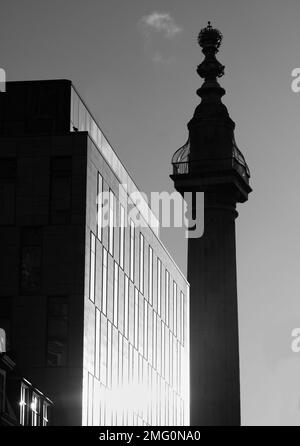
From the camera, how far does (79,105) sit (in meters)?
90.2

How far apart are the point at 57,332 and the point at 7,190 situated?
412 inches

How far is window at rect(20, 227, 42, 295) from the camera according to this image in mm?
82812

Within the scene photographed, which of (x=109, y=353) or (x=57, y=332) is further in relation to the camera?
(x=109, y=353)

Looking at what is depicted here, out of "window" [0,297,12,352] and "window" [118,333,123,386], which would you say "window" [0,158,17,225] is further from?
"window" [118,333,123,386]

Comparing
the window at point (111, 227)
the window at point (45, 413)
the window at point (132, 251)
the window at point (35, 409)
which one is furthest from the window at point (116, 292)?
the window at point (35, 409)

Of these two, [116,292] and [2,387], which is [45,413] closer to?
[2,387]

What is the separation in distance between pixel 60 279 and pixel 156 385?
84.9ft

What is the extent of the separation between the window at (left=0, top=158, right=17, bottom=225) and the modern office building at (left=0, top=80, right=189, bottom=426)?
66 millimetres

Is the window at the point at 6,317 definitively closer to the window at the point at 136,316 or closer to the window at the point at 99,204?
the window at the point at 99,204

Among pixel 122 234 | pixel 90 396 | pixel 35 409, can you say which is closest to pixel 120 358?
pixel 122 234

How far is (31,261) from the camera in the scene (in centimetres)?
8350

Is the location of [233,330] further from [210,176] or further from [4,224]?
[4,224]

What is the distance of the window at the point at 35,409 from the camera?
7469 cm
